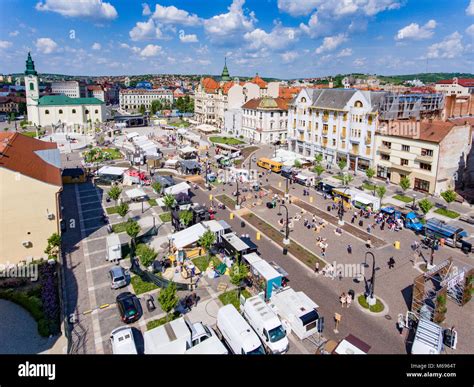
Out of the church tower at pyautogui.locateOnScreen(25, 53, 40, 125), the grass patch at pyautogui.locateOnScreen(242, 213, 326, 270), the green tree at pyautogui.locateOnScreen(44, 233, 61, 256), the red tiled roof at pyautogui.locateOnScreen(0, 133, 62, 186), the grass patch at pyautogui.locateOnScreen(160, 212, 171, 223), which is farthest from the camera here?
the church tower at pyautogui.locateOnScreen(25, 53, 40, 125)

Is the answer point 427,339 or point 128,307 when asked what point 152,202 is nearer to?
point 128,307

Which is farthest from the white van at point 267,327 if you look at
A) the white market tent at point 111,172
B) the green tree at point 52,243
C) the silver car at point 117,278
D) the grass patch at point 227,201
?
the white market tent at point 111,172

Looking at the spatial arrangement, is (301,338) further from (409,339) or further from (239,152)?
(239,152)

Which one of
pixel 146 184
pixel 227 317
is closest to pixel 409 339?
pixel 227 317

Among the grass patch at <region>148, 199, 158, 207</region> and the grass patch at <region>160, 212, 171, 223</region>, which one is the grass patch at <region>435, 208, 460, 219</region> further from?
the grass patch at <region>148, 199, 158, 207</region>

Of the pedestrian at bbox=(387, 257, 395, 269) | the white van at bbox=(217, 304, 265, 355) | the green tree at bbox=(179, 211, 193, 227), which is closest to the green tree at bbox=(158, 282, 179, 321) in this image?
the white van at bbox=(217, 304, 265, 355)

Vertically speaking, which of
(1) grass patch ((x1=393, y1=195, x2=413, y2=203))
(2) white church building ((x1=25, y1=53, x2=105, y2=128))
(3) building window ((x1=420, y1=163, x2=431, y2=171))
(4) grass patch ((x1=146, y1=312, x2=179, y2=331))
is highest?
(2) white church building ((x1=25, y1=53, x2=105, y2=128))
